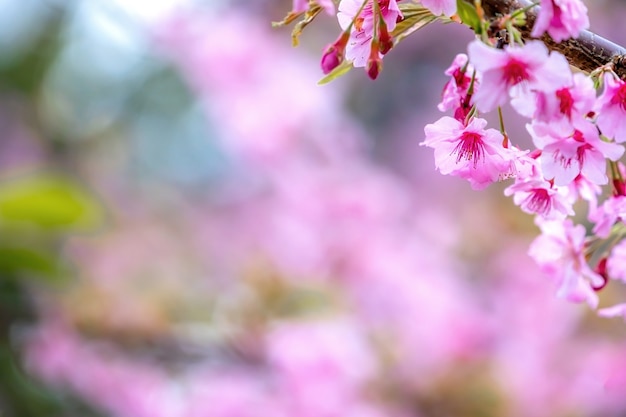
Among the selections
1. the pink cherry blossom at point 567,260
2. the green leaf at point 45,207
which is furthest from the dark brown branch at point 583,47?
the green leaf at point 45,207

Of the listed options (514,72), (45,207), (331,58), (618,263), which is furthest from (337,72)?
(45,207)

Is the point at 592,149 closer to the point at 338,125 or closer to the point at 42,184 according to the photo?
the point at 42,184

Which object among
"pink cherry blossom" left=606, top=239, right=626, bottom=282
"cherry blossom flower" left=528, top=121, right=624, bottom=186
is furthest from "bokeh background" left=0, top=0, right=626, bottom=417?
"cherry blossom flower" left=528, top=121, right=624, bottom=186

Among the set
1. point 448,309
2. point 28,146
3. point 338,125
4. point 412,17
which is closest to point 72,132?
point 28,146

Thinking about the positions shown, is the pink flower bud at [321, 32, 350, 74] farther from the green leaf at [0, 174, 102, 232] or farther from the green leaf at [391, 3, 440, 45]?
the green leaf at [0, 174, 102, 232]

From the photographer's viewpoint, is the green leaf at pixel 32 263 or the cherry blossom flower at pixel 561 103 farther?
the green leaf at pixel 32 263

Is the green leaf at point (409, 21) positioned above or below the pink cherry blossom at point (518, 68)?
above

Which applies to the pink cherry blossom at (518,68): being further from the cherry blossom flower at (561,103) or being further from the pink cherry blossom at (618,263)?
the pink cherry blossom at (618,263)
